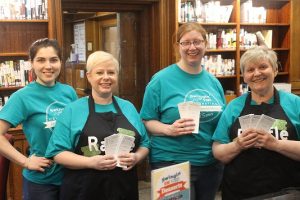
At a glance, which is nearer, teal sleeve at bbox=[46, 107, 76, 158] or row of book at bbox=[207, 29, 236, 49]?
teal sleeve at bbox=[46, 107, 76, 158]

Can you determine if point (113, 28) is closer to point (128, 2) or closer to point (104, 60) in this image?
point (128, 2)

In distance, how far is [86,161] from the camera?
1.88 meters

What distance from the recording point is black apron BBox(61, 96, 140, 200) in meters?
1.92

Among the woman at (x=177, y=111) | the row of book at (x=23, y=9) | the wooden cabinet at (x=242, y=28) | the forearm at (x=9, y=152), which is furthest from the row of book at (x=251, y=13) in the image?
the forearm at (x=9, y=152)

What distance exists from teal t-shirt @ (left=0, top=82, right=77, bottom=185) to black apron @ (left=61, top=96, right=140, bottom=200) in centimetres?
18

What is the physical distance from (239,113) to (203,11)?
2826 mm

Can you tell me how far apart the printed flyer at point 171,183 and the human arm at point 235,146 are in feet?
0.61

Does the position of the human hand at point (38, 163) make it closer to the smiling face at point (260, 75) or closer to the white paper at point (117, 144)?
the white paper at point (117, 144)

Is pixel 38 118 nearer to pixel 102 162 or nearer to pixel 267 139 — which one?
pixel 102 162

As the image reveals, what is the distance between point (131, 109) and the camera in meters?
2.11

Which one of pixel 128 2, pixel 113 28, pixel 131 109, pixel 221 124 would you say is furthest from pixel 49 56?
pixel 113 28

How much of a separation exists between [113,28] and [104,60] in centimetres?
270

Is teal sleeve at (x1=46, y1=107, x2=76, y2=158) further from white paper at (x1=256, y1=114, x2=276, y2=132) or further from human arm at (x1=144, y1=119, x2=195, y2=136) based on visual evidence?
white paper at (x1=256, y1=114, x2=276, y2=132)

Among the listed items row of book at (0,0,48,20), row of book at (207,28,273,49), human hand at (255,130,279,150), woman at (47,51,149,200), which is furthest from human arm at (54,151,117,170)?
row of book at (207,28,273,49)
